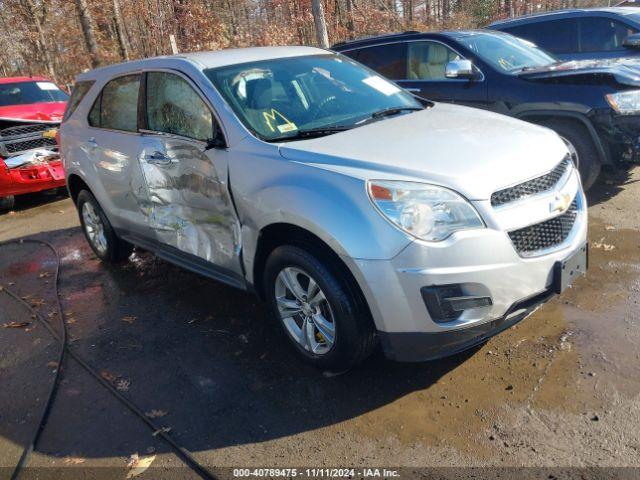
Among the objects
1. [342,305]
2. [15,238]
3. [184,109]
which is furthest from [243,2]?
[342,305]

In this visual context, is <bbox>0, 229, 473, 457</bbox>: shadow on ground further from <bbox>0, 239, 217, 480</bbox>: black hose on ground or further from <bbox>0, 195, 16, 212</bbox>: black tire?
<bbox>0, 195, 16, 212</bbox>: black tire

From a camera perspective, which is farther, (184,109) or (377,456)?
(184,109)

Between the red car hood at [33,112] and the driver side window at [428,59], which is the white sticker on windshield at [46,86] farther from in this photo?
the driver side window at [428,59]

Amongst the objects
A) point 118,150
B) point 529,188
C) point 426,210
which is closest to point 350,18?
point 118,150

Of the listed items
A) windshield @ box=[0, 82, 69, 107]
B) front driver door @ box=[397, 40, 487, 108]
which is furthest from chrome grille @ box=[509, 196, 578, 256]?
windshield @ box=[0, 82, 69, 107]

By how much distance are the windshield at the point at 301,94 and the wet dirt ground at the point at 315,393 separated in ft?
4.78

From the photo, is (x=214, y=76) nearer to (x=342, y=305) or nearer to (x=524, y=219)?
(x=342, y=305)

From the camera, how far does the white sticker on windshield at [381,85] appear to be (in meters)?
4.15

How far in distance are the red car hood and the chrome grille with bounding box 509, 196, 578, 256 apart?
7.82m

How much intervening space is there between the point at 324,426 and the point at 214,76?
2333 millimetres

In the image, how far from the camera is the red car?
7.98 metres

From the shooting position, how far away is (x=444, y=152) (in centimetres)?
294

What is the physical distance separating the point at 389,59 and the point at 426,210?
186 inches

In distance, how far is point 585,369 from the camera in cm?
303
